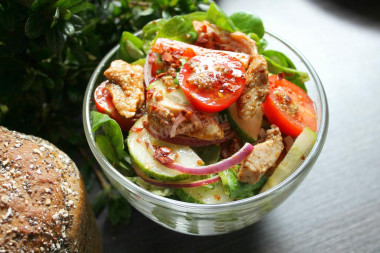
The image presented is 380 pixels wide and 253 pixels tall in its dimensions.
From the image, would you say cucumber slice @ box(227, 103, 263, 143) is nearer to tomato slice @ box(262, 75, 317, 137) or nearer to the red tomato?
tomato slice @ box(262, 75, 317, 137)

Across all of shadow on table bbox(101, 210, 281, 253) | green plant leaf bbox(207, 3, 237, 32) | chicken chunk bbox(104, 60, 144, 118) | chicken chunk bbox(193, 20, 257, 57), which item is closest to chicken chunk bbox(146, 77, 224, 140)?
chicken chunk bbox(104, 60, 144, 118)

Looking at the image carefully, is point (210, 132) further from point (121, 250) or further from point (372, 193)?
point (372, 193)

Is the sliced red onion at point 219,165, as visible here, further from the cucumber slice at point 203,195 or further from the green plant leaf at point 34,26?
the green plant leaf at point 34,26

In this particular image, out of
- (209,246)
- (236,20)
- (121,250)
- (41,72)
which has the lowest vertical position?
(121,250)

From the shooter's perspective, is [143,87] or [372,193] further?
[372,193]

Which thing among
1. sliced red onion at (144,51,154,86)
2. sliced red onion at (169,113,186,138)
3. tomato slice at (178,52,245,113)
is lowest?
sliced red onion at (144,51,154,86)

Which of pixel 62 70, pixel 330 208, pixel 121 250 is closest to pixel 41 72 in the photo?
pixel 62 70

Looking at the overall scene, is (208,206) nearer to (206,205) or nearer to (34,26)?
(206,205)
